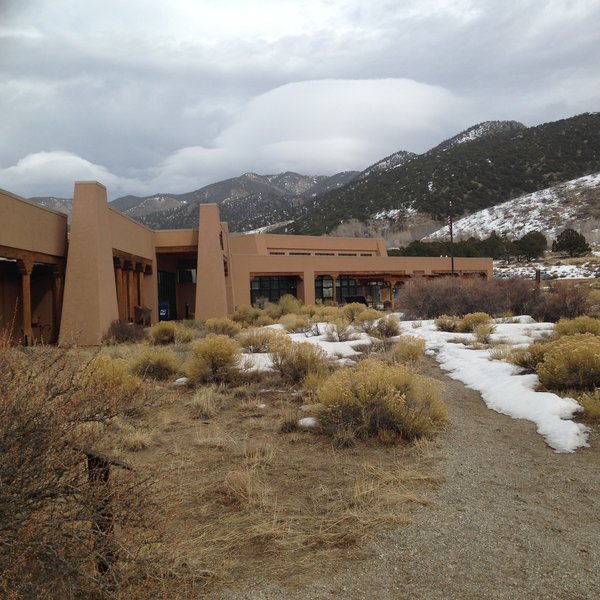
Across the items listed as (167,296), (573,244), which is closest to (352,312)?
(167,296)

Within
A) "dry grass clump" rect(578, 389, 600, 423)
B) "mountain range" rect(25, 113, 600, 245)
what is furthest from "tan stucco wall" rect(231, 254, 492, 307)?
"mountain range" rect(25, 113, 600, 245)

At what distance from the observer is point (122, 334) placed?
58.5ft

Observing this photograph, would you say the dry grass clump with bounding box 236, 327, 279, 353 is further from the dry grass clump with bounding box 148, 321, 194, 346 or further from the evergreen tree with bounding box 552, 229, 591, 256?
the evergreen tree with bounding box 552, 229, 591, 256

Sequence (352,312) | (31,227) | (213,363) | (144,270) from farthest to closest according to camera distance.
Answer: (144,270)
(352,312)
(31,227)
(213,363)

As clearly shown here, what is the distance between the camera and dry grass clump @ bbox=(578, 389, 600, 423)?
23.5 feet

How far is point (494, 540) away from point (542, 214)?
90.0m

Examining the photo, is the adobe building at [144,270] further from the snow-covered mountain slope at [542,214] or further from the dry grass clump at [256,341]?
the snow-covered mountain slope at [542,214]

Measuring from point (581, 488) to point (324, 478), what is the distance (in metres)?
2.48

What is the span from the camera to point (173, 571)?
3.43 metres

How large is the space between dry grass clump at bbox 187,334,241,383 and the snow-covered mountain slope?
2927 inches

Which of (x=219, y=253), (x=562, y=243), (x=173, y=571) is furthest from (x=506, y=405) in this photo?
(x=562, y=243)

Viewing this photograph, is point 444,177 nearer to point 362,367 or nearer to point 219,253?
point 219,253

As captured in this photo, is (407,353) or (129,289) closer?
(407,353)

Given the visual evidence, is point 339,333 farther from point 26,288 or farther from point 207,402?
point 26,288
